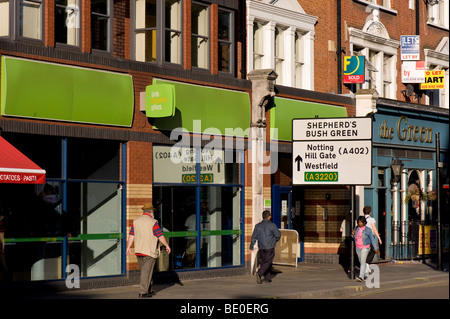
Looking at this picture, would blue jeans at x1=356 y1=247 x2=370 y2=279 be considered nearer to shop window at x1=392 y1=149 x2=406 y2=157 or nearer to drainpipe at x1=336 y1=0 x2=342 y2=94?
drainpipe at x1=336 y1=0 x2=342 y2=94

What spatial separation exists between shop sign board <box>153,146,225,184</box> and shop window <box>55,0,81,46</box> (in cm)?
342

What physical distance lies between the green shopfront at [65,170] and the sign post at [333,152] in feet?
15.6

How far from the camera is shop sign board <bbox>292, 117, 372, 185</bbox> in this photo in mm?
21453

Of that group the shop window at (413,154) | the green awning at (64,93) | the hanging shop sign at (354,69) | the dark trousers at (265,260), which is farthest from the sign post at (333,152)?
the shop window at (413,154)

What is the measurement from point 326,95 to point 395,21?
656cm

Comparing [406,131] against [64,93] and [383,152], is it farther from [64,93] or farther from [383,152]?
[64,93]

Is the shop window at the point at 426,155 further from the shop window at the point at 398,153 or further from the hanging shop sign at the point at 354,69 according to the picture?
the hanging shop sign at the point at 354,69

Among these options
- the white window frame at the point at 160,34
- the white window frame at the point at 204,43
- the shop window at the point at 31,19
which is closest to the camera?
the shop window at the point at 31,19

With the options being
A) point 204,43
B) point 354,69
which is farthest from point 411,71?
point 204,43

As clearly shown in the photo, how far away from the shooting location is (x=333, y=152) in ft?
71.7

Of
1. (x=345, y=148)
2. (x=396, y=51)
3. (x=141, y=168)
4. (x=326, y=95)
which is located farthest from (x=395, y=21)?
(x=141, y=168)

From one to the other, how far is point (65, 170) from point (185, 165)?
4.14 m

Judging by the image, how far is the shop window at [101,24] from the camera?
19.7 metres

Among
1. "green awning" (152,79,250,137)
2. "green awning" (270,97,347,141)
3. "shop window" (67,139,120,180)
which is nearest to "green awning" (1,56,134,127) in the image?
"shop window" (67,139,120,180)
